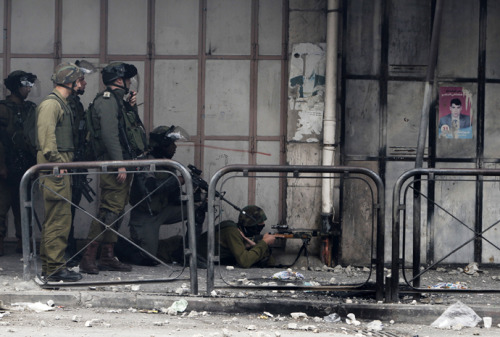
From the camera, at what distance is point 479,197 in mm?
9047

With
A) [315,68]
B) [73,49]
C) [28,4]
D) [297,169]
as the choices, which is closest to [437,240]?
[315,68]

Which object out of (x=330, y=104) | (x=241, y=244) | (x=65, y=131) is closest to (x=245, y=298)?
(x=241, y=244)

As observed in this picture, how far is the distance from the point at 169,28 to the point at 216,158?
150 centimetres

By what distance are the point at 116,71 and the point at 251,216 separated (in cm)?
201

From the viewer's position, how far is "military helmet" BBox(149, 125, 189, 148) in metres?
8.60

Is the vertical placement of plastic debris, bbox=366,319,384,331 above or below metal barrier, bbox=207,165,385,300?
below

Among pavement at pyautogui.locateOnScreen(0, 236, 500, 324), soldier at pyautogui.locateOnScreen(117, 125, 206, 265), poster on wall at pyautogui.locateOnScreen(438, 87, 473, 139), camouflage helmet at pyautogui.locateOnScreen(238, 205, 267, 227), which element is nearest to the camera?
pavement at pyautogui.locateOnScreen(0, 236, 500, 324)

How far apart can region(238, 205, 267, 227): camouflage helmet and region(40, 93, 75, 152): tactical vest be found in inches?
75.5

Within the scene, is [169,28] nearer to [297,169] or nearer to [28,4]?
[28,4]

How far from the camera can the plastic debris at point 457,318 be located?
6.44 metres

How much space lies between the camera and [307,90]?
29.1 feet

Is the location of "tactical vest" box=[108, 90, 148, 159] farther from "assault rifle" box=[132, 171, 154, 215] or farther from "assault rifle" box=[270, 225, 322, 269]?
"assault rifle" box=[270, 225, 322, 269]

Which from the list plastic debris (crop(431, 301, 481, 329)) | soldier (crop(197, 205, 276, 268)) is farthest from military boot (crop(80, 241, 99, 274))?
plastic debris (crop(431, 301, 481, 329))

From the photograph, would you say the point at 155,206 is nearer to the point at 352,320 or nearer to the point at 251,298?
the point at 251,298
